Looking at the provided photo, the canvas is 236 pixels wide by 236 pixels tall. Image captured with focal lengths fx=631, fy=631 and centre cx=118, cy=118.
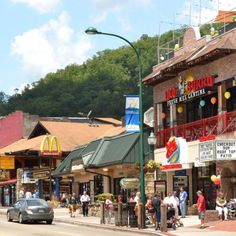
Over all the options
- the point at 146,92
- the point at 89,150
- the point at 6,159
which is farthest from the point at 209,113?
the point at 146,92

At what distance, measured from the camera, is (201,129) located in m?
34.3

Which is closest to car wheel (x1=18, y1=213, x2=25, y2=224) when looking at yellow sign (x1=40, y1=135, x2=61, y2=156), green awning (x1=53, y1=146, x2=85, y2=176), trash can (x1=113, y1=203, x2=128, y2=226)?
→ trash can (x1=113, y1=203, x2=128, y2=226)

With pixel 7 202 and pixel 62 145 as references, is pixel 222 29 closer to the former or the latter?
pixel 62 145

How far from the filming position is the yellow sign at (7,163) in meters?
62.1

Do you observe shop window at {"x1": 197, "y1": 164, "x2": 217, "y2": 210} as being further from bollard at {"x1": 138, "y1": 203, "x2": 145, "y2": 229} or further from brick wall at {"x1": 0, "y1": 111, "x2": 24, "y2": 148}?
brick wall at {"x1": 0, "y1": 111, "x2": 24, "y2": 148}

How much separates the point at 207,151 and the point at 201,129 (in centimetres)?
390

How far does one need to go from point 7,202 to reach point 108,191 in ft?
71.5

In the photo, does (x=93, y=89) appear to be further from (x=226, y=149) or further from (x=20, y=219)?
(x=226, y=149)

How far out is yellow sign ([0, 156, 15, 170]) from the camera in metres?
62.1

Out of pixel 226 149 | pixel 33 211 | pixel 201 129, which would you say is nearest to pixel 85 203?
pixel 33 211

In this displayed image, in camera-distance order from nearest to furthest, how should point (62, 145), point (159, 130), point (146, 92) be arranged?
1. point (159, 130)
2. point (62, 145)
3. point (146, 92)

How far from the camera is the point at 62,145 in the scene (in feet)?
193

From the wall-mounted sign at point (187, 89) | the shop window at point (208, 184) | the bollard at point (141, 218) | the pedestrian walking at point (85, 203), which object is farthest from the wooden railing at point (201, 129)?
the bollard at point (141, 218)

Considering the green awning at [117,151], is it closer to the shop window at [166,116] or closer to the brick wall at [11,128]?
the shop window at [166,116]
